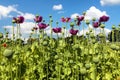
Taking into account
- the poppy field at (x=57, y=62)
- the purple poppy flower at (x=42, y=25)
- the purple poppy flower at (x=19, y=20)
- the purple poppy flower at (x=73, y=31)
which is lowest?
the poppy field at (x=57, y=62)

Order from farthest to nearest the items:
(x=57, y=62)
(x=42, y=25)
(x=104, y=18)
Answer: (x=104, y=18)
(x=42, y=25)
(x=57, y=62)

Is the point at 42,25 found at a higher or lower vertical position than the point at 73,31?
higher

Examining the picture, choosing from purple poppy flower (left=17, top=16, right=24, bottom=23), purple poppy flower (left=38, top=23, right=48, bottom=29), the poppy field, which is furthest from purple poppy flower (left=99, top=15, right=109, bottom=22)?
purple poppy flower (left=17, top=16, right=24, bottom=23)

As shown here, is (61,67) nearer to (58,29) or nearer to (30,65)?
(30,65)

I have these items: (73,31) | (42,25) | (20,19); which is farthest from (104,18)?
(20,19)

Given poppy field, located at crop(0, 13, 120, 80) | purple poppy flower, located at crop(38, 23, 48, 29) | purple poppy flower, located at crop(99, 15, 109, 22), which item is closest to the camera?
poppy field, located at crop(0, 13, 120, 80)

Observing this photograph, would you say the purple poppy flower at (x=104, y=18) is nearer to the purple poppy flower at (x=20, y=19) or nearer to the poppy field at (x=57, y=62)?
the poppy field at (x=57, y=62)

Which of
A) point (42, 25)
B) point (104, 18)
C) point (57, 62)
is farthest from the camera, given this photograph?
point (104, 18)

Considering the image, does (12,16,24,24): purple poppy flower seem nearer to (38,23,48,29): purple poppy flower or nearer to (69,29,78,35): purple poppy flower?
(38,23,48,29): purple poppy flower

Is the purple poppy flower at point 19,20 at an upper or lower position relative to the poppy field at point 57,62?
upper

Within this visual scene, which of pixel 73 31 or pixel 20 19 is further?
pixel 73 31

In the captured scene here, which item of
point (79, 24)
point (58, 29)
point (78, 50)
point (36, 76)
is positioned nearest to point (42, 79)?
point (36, 76)

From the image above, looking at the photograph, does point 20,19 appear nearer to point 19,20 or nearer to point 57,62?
point 19,20

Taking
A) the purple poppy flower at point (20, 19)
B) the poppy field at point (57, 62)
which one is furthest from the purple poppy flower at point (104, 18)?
the purple poppy flower at point (20, 19)
